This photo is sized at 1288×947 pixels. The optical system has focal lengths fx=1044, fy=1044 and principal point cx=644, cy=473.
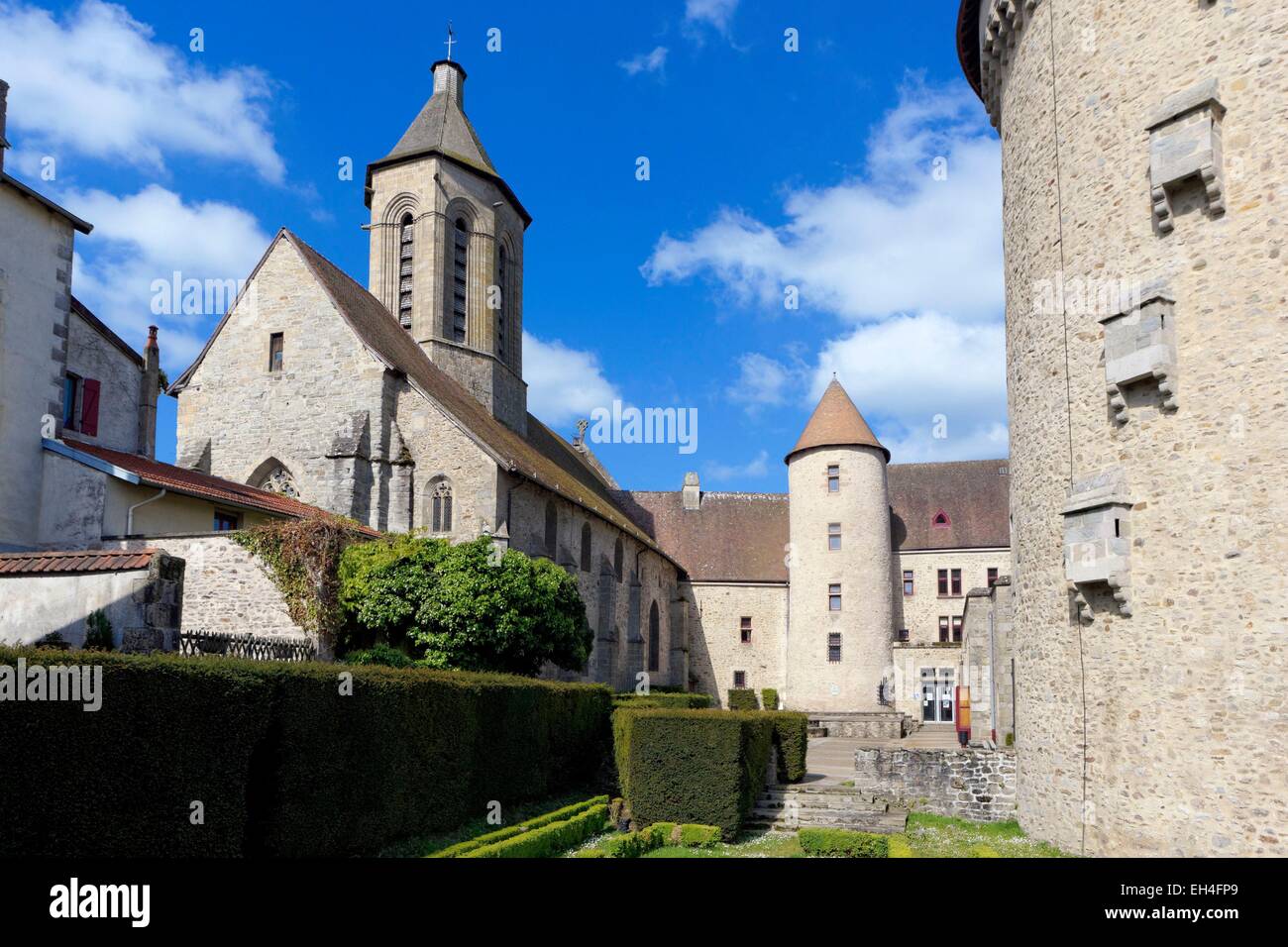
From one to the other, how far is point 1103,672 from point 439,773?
29.1 feet

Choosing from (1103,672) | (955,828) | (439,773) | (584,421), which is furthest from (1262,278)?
(584,421)

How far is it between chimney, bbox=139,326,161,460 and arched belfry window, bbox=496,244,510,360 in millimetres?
13595

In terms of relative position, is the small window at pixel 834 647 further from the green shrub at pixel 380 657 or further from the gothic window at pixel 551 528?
the green shrub at pixel 380 657

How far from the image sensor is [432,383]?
95.0 ft

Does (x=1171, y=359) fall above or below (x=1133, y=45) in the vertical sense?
below

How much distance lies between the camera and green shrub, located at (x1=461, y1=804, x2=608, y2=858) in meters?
13.2

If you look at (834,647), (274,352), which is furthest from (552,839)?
(834,647)

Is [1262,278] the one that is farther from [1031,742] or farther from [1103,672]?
[1031,742]

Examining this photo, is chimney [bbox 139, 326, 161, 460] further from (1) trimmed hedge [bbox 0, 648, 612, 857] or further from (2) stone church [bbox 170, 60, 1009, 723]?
(1) trimmed hedge [bbox 0, 648, 612, 857]

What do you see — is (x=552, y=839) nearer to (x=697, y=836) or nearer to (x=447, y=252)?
(x=697, y=836)

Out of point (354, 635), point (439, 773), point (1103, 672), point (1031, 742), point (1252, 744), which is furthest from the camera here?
point (354, 635)

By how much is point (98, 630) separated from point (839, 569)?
3085 centimetres

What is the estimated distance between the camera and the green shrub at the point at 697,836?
15977 millimetres

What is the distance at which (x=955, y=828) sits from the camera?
1560cm
